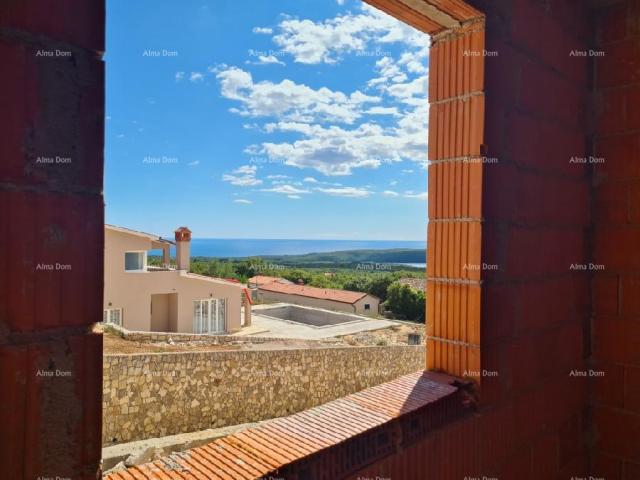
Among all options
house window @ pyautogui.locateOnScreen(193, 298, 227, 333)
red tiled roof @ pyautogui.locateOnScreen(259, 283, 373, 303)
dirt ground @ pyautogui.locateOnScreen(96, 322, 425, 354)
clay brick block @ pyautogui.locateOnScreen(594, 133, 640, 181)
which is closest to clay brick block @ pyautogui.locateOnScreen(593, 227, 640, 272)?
clay brick block @ pyautogui.locateOnScreen(594, 133, 640, 181)

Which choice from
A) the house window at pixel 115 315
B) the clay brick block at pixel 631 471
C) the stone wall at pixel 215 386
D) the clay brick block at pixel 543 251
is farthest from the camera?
the house window at pixel 115 315

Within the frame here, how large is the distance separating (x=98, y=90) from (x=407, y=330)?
1290 centimetres

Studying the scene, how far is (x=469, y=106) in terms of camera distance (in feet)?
5.93

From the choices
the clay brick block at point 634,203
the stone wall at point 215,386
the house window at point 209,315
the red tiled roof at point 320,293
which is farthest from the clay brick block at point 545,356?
the red tiled roof at point 320,293

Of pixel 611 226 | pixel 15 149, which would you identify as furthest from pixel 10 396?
pixel 611 226

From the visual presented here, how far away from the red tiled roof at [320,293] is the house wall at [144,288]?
7.27 metres

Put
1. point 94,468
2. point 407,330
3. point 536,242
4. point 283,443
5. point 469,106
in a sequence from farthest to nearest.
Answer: point 407,330, point 536,242, point 469,106, point 283,443, point 94,468

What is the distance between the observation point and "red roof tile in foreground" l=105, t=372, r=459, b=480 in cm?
113

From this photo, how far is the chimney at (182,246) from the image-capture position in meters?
11.0

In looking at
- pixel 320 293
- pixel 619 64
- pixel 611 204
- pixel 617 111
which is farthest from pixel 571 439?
pixel 320 293

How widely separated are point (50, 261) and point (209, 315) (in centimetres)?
1139

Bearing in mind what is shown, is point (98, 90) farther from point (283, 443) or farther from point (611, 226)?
point (611, 226)

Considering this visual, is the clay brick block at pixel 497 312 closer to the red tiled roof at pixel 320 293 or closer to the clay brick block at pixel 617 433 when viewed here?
the clay brick block at pixel 617 433

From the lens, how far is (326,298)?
18.8 meters
